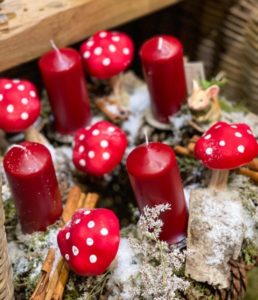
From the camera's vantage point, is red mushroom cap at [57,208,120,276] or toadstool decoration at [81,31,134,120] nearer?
red mushroom cap at [57,208,120,276]

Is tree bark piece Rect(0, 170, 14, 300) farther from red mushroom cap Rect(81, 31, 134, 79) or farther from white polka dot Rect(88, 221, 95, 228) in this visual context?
red mushroom cap Rect(81, 31, 134, 79)

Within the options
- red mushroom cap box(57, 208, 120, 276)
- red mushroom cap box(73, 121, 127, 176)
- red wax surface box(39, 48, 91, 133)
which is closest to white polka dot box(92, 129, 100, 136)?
red mushroom cap box(73, 121, 127, 176)

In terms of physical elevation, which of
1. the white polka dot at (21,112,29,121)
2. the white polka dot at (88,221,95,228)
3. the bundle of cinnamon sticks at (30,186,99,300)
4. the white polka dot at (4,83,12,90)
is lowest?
the bundle of cinnamon sticks at (30,186,99,300)

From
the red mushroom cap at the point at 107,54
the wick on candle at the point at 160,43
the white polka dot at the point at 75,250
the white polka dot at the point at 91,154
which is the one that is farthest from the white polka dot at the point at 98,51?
the white polka dot at the point at 75,250


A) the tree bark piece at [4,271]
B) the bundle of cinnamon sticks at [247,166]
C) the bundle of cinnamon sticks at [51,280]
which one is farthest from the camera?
the bundle of cinnamon sticks at [247,166]

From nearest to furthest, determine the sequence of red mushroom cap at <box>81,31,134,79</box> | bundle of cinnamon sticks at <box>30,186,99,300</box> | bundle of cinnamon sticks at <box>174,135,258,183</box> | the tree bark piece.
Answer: the tree bark piece, bundle of cinnamon sticks at <box>30,186,99,300</box>, bundle of cinnamon sticks at <box>174,135,258,183</box>, red mushroom cap at <box>81,31,134,79</box>

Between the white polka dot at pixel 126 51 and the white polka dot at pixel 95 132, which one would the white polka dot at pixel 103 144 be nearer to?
the white polka dot at pixel 95 132
